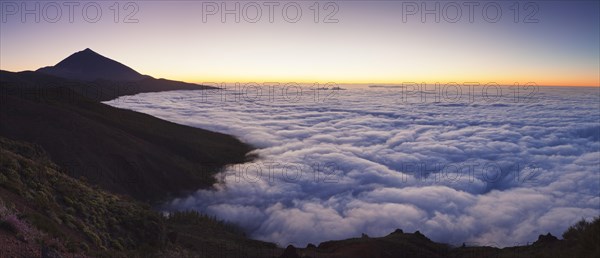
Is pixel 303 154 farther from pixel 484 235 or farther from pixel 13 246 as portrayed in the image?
pixel 13 246

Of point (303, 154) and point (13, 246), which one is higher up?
point (13, 246)

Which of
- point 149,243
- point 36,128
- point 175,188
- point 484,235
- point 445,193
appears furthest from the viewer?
point 445,193

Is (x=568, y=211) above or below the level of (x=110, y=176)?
below

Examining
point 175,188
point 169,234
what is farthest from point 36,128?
point 169,234

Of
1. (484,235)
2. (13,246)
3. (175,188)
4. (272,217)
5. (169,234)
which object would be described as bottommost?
(484,235)

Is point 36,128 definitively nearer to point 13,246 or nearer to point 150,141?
point 150,141

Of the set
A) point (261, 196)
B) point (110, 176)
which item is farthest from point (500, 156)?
point (110, 176)

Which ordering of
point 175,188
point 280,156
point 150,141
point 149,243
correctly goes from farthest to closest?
point 280,156, point 150,141, point 175,188, point 149,243

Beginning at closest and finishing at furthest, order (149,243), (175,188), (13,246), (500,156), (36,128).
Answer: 1. (13,246)
2. (149,243)
3. (36,128)
4. (175,188)
5. (500,156)

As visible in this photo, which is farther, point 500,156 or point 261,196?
point 500,156
